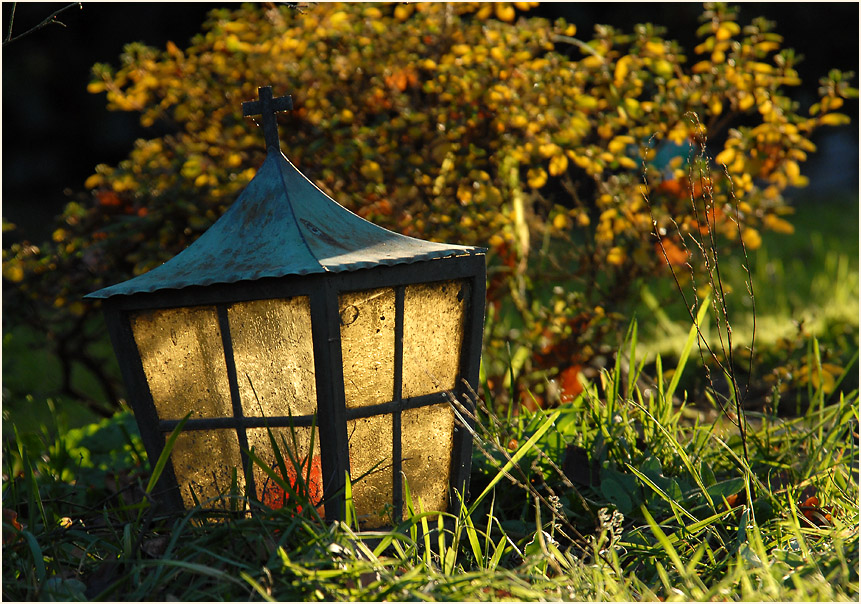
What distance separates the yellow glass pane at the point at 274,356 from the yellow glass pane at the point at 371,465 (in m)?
0.13

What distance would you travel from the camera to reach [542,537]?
1.56 metres

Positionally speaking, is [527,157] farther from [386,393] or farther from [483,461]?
[386,393]

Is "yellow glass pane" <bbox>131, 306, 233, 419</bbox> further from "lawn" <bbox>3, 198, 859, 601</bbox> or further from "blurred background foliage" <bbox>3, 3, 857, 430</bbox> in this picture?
"blurred background foliage" <bbox>3, 3, 857, 430</bbox>

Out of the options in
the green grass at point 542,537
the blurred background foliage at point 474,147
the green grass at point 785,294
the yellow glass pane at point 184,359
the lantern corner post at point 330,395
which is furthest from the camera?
the green grass at point 785,294

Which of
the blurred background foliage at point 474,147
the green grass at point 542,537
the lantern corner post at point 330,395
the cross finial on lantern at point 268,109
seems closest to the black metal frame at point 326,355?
the lantern corner post at point 330,395

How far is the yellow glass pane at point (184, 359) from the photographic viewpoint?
67.7 inches

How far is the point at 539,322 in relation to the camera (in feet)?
10.6

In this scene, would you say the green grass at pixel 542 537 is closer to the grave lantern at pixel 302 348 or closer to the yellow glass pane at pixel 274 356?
the grave lantern at pixel 302 348

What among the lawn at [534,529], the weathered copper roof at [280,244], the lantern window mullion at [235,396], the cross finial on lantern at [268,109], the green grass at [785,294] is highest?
the cross finial on lantern at [268,109]

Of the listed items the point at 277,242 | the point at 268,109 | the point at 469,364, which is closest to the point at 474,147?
the point at 268,109

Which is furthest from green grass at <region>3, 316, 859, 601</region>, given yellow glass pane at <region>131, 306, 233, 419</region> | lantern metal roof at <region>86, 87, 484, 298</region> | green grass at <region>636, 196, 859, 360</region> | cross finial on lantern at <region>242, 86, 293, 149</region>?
cross finial on lantern at <region>242, 86, 293, 149</region>

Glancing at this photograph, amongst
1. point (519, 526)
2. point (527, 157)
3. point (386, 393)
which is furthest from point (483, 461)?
point (527, 157)

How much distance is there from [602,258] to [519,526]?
1733mm

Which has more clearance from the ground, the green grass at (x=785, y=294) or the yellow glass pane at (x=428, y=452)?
the yellow glass pane at (x=428, y=452)
